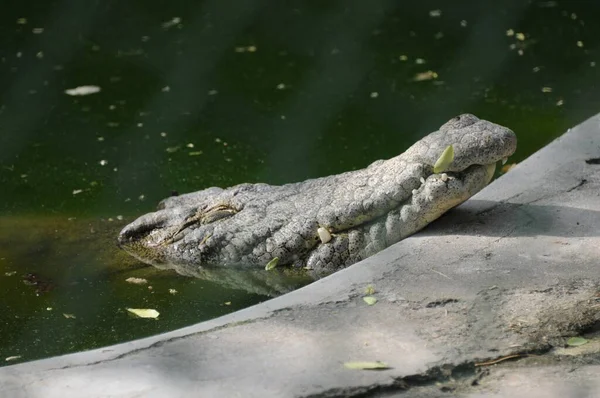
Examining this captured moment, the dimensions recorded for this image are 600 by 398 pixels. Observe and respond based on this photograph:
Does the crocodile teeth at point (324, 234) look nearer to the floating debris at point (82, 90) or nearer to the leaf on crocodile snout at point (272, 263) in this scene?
the leaf on crocodile snout at point (272, 263)

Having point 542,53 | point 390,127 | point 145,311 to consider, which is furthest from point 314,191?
point 542,53

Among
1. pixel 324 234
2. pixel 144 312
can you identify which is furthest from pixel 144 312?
pixel 324 234

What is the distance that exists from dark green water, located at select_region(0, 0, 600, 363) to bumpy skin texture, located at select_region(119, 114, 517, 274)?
199mm

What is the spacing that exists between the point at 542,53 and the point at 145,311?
428 cm

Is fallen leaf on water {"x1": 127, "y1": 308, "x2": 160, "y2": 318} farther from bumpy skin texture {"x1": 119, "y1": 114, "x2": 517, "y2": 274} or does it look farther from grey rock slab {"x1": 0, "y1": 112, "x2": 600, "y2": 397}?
grey rock slab {"x1": 0, "y1": 112, "x2": 600, "y2": 397}

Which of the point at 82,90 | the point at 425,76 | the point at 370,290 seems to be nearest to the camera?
the point at 370,290

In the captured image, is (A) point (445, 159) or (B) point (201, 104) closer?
(A) point (445, 159)

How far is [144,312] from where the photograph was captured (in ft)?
11.9

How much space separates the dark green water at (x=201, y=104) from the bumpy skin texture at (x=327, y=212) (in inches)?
7.8

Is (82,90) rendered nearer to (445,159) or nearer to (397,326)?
Answer: (445,159)

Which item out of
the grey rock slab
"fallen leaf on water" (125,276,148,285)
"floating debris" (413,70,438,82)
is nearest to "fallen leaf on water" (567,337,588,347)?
the grey rock slab

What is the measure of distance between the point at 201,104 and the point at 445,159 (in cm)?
260

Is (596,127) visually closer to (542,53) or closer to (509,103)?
(509,103)

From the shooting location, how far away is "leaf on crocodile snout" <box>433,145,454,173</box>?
3762mm
